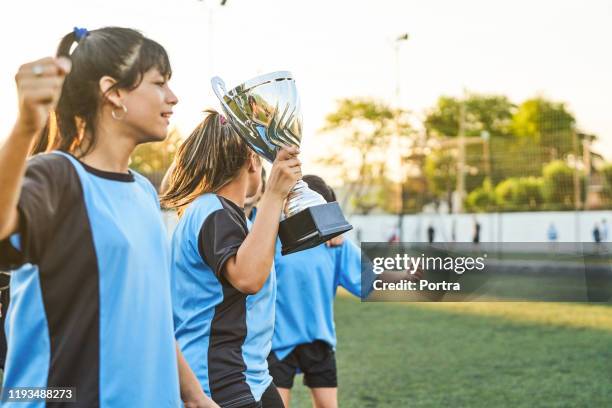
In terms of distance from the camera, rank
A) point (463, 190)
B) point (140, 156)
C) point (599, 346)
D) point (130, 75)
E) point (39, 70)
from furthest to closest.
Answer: point (463, 190) < point (140, 156) < point (599, 346) < point (130, 75) < point (39, 70)

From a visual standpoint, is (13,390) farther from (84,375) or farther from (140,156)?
(140,156)

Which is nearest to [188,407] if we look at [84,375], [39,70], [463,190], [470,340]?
[84,375]

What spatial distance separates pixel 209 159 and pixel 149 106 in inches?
35.0

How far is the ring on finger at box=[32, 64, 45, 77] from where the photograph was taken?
1.39m

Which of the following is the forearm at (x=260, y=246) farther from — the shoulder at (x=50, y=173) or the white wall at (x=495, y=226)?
the white wall at (x=495, y=226)

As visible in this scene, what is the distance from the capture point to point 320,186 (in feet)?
14.2

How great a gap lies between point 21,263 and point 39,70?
0.41 meters

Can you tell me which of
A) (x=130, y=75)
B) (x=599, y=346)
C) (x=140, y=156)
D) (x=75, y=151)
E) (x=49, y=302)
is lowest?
(x=599, y=346)

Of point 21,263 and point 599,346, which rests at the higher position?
point 21,263

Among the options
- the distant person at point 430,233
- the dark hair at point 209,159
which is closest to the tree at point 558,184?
the distant person at point 430,233

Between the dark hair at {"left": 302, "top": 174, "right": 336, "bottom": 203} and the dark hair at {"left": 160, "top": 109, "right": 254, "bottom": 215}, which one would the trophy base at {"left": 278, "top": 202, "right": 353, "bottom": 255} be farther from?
the dark hair at {"left": 302, "top": 174, "right": 336, "bottom": 203}

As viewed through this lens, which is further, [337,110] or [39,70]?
[337,110]

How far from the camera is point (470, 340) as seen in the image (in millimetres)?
9336

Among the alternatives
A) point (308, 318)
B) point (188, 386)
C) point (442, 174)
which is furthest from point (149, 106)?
point (442, 174)
